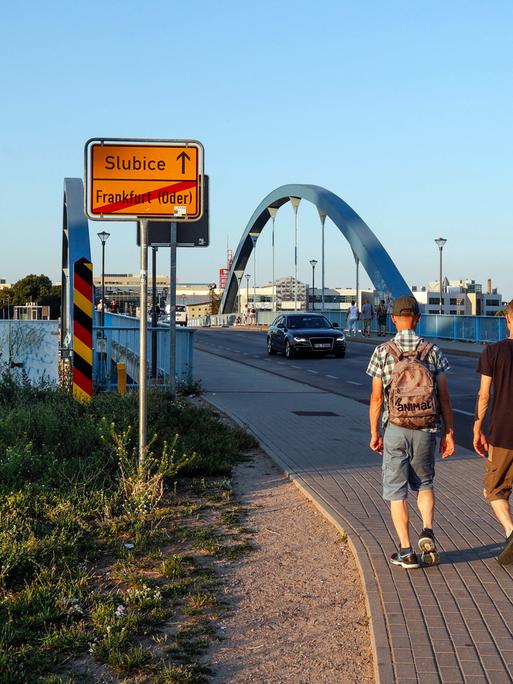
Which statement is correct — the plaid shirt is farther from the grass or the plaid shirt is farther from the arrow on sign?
the arrow on sign

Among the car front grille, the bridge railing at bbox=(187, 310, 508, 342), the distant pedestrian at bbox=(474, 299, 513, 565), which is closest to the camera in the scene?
the distant pedestrian at bbox=(474, 299, 513, 565)

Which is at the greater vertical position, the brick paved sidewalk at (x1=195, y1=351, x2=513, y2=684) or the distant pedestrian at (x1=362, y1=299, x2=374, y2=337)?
the distant pedestrian at (x1=362, y1=299, x2=374, y2=337)

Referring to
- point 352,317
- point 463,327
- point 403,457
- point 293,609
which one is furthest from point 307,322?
point 293,609

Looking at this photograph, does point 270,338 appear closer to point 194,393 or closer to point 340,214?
point 194,393

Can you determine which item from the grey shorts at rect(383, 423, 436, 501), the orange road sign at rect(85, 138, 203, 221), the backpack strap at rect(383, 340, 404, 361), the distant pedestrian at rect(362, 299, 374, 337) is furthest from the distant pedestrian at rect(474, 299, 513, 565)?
the distant pedestrian at rect(362, 299, 374, 337)

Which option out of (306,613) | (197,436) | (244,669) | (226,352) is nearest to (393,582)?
(306,613)

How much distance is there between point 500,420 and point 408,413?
2.19 ft

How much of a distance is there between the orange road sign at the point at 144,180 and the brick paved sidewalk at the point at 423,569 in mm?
2601

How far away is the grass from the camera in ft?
14.3

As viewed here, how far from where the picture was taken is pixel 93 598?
5094 millimetres

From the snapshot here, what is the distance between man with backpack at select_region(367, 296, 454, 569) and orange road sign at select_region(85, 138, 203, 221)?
2.73m

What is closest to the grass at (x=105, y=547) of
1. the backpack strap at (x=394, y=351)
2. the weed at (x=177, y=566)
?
the weed at (x=177, y=566)

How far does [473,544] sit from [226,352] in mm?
29932

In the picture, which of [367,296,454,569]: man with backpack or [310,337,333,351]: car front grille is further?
[310,337,333,351]: car front grille
